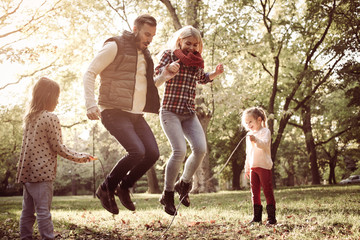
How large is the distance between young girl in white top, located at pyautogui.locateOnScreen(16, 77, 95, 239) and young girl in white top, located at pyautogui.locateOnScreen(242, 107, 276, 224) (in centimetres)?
268

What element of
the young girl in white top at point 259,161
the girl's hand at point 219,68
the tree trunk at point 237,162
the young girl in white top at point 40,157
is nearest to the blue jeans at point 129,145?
the young girl in white top at point 40,157

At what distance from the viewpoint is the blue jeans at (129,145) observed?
4242 mm

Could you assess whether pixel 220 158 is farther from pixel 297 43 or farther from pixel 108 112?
pixel 108 112

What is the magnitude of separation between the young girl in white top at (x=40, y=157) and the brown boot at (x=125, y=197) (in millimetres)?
702

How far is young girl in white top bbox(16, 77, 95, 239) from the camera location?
3926 mm

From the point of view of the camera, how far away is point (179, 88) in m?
Answer: 4.78

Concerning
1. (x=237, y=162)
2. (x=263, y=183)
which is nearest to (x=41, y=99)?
(x=263, y=183)

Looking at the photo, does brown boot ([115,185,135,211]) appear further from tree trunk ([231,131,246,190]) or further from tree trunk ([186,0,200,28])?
tree trunk ([231,131,246,190])

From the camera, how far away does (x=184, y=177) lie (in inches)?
193

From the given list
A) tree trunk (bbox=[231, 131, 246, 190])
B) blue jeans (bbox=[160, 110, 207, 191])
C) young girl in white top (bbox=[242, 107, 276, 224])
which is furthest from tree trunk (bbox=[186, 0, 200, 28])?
tree trunk (bbox=[231, 131, 246, 190])

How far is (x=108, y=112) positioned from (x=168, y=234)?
195 centimetres

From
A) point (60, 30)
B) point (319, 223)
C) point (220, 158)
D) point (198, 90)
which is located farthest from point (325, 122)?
point (319, 223)

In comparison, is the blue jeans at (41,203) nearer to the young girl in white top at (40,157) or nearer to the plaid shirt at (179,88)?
the young girl in white top at (40,157)

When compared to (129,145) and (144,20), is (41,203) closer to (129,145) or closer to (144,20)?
(129,145)
